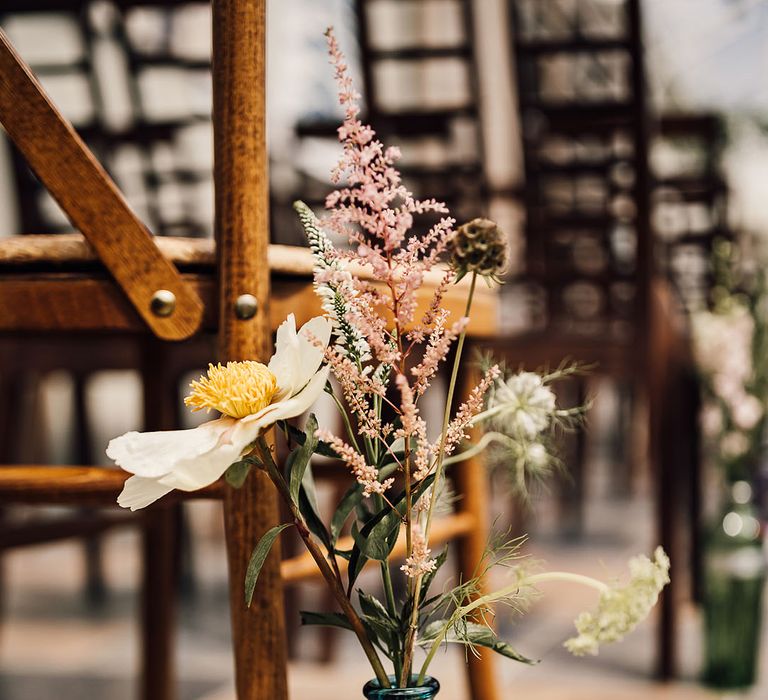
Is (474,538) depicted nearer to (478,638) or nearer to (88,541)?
(478,638)

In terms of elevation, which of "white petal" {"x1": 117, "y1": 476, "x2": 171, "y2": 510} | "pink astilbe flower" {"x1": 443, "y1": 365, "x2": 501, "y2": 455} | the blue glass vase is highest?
"pink astilbe flower" {"x1": 443, "y1": 365, "x2": 501, "y2": 455}

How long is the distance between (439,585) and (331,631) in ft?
1.11

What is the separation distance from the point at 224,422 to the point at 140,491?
0.17 ft

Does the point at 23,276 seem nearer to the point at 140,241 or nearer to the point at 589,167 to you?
the point at 140,241

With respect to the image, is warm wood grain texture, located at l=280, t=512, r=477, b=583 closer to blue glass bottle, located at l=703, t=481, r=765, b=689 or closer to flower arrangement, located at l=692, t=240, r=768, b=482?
blue glass bottle, located at l=703, t=481, r=765, b=689

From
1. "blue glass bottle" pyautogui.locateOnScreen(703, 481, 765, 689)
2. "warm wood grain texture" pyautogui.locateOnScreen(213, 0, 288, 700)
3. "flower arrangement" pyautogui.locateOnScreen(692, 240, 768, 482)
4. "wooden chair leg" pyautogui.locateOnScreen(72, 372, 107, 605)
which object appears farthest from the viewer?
"wooden chair leg" pyautogui.locateOnScreen(72, 372, 107, 605)

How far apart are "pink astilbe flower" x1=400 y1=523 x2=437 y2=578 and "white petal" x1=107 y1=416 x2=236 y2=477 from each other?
0.11 m

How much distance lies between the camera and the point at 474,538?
903mm

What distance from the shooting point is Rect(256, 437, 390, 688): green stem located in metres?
0.48

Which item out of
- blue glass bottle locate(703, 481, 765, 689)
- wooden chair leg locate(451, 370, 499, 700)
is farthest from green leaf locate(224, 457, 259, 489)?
blue glass bottle locate(703, 481, 765, 689)

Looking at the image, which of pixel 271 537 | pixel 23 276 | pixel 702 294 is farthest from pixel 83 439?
pixel 702 294

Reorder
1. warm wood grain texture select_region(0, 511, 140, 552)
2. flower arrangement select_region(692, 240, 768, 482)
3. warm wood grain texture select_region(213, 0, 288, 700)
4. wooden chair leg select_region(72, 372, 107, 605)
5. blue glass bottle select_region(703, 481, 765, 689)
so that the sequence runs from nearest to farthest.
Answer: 1. warm wood grain texture select_region(213, 0, 288, 700)
2. warm wood grain texture select_region(0, 511, 140, 552)
3. blue glass bottle select_region(703, 481, 765, 689)
4. flower arrangement select_region(692, 240, 768, 482)
5. wooden chair leg select_region(72, 372, 107, 605)

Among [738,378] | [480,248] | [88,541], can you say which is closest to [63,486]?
[480,248]

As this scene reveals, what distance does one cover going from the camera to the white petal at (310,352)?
1.54ft
